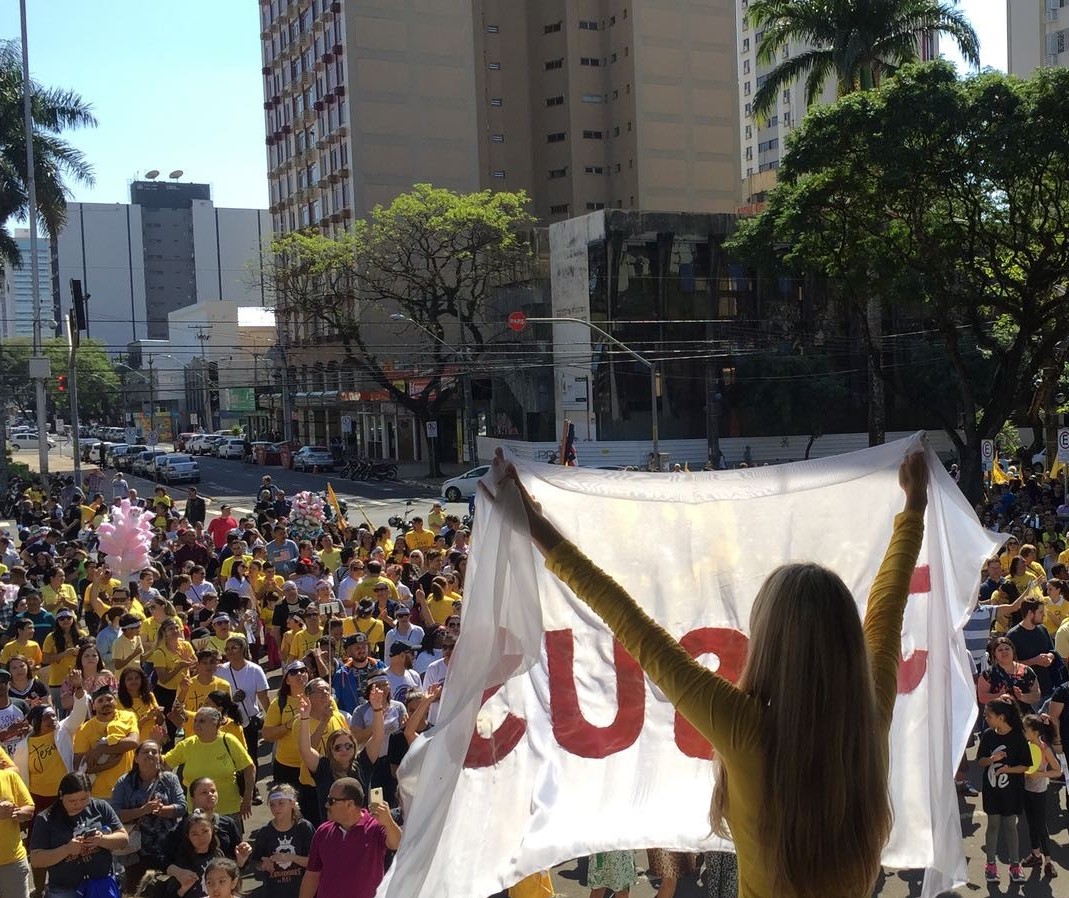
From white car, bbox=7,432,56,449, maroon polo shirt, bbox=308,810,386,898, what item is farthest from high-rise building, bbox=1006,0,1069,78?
white car, bbox=7,432,56,449

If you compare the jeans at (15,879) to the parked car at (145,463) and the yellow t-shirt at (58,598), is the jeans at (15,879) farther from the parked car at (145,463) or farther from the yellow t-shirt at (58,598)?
the parked car at (145,463)

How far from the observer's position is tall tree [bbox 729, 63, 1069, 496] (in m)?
25.2

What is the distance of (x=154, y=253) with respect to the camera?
15262 centimetres

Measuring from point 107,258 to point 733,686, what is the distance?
158 metres

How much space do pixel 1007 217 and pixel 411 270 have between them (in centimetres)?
3035

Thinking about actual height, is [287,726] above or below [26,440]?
above

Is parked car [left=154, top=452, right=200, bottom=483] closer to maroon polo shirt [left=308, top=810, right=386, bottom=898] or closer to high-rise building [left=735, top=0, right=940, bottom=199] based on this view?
maroon polo shirt [left=308, top=810, right=386, bottom=898]

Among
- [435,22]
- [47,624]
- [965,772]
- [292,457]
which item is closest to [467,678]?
[965,772]

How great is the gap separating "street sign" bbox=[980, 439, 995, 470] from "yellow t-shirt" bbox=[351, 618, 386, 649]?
1890cm

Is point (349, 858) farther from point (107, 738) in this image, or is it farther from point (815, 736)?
point (815, 736)

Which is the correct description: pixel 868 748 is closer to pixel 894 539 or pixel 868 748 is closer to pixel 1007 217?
pixel 894 539

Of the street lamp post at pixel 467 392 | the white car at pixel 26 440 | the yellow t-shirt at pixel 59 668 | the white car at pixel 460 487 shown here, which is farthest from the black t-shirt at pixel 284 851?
the white car at pixel 26 440

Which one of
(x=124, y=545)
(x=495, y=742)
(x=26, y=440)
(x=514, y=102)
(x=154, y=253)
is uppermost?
(x=154, y=253)

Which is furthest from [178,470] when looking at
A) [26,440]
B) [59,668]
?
[26,440]
